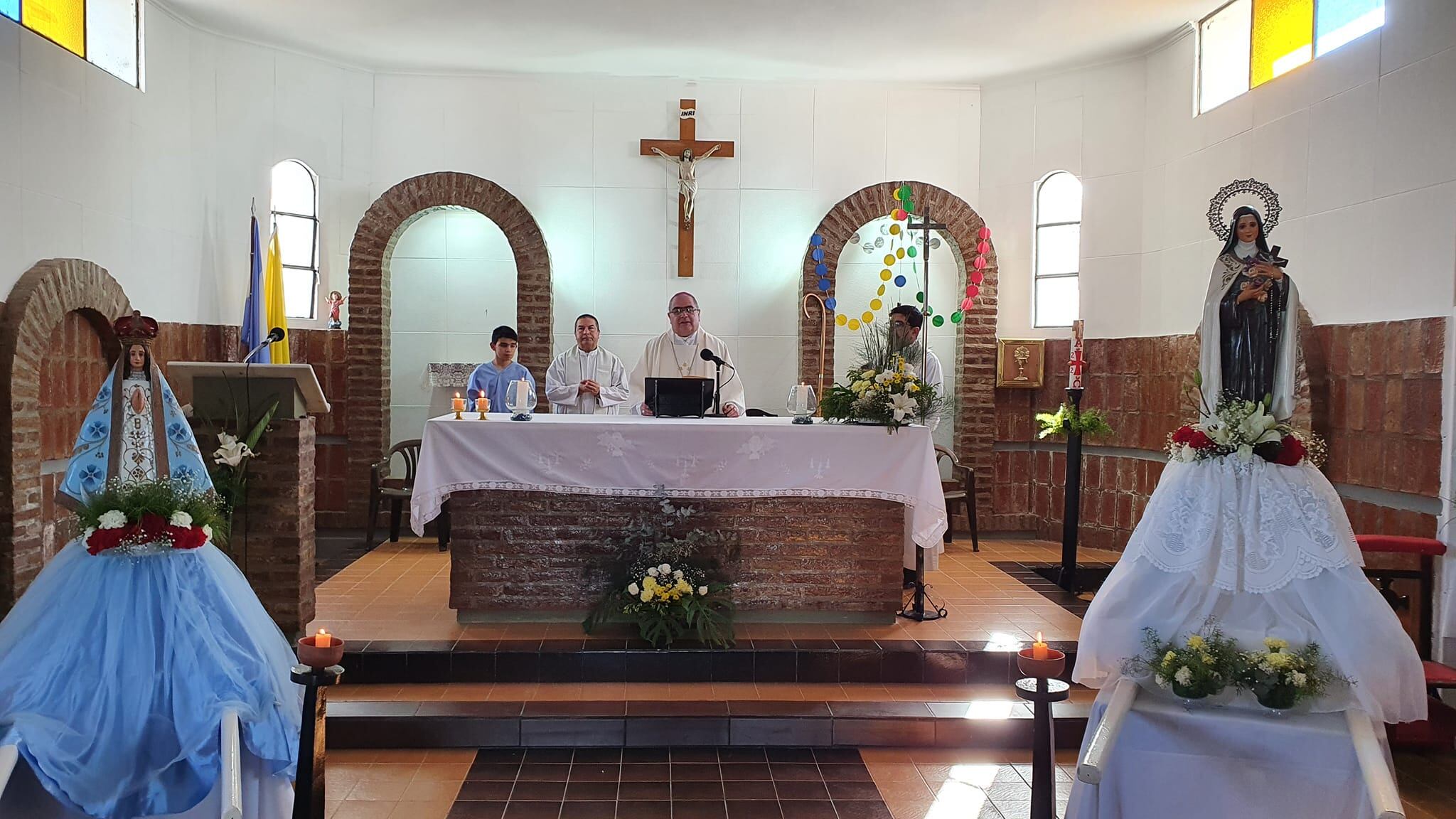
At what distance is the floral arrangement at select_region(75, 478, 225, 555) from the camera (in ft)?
11.2

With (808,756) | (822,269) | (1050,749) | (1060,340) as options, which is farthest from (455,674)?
(1060,340)

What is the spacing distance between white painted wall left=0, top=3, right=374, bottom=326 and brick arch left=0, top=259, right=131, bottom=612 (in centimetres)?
15

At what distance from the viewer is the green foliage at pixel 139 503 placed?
11.4 ft

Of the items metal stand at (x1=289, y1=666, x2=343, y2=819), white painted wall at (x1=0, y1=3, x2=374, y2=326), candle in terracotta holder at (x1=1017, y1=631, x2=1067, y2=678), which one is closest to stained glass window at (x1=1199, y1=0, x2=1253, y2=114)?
candle in terracotta holder at (x1=1017, y1=631, x2=1067, y2=678)

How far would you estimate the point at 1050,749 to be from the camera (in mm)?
3080

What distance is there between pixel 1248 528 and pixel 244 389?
4.92 meters

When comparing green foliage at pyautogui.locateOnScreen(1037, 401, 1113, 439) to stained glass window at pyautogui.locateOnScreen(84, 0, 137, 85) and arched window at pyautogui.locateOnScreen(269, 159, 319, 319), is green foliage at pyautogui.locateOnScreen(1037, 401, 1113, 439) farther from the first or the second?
stained glass window at pyautogui.locateOnScreen(84, 0, 137, 85)

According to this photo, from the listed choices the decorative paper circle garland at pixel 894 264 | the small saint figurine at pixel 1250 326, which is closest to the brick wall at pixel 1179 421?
the decorative paper circle garland at pixel 894 264

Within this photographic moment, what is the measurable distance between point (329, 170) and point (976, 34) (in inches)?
230

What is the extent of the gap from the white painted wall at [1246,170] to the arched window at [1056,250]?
0.13m

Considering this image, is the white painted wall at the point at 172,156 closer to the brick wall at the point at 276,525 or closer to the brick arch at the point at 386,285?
the brick arch at the point at 386,285

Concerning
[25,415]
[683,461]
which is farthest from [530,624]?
[25,415]

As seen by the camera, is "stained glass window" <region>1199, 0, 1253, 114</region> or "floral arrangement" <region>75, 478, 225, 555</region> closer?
"floral arrangement" <region>75, 478, 225, 555</region>

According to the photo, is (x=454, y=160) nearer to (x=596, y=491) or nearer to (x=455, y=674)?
(x=596, y=491)
